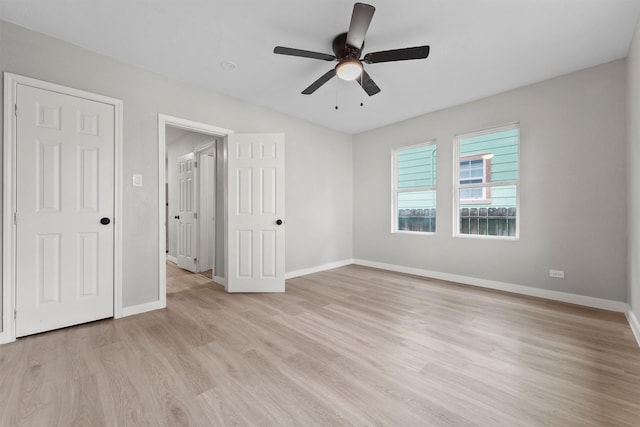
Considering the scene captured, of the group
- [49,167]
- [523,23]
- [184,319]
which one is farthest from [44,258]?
[523,23]

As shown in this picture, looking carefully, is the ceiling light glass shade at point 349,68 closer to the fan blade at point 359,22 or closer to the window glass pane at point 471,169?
the fan blade at point 359,22

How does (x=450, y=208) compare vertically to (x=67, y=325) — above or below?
above

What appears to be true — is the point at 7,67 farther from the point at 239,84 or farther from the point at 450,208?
the point at 450,208

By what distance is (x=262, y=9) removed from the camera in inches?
82.8

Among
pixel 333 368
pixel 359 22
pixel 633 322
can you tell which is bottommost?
pixel 333 368

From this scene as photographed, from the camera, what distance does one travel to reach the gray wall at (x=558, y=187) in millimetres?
2867

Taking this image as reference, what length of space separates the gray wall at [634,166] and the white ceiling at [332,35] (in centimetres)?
31

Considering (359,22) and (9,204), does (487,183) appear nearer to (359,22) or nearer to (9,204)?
(359,22)

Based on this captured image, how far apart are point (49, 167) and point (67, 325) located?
1.48 m

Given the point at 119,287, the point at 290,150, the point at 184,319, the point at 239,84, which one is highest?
the point at 239,84

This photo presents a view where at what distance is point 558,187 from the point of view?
3.19 m

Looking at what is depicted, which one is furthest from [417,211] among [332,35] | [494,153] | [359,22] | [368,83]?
[359,22]

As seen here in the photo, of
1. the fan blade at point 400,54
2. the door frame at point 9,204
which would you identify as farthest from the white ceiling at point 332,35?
the door frame at point 9,204

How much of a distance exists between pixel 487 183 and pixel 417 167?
1168 millimetres
